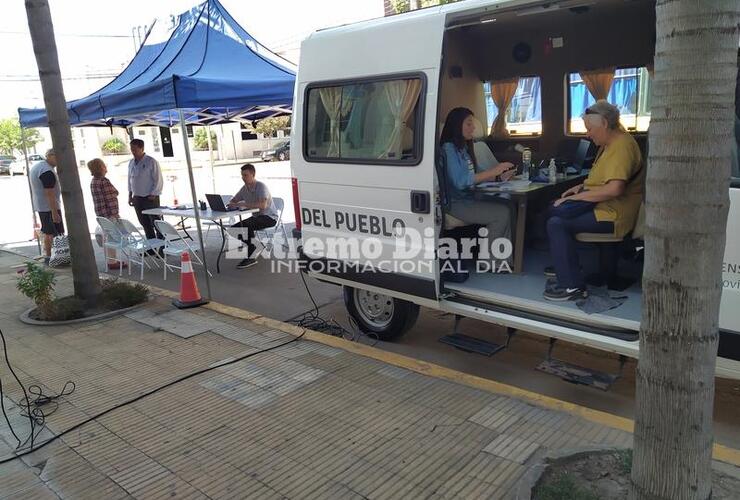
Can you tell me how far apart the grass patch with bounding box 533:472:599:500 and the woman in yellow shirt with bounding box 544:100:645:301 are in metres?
1.68

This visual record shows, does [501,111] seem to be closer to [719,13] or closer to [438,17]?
[438,17]

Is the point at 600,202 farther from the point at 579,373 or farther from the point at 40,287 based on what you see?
the point at 40,287

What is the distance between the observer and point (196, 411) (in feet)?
11.8

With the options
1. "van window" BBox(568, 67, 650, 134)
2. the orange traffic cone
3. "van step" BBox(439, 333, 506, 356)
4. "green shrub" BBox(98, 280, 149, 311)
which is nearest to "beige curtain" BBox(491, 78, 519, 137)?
"van window" BBox(568, 67, 650, 134)

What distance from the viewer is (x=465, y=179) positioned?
455cm

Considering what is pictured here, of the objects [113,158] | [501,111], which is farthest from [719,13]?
[113,158]

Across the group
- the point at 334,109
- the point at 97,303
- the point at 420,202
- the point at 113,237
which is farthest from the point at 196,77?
the point at 420,202

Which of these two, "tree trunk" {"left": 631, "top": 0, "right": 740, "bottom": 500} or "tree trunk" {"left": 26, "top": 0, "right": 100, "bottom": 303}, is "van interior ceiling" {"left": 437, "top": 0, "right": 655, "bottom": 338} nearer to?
"tree trunk" {"left": 631, "top": 0, "right": 740, "bottom": 500}

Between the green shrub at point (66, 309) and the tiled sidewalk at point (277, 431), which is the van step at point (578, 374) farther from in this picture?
the green shrub at point (66, 309)

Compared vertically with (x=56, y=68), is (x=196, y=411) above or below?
below

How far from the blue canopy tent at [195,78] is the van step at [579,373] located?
3.77 m

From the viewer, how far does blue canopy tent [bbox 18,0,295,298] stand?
5.91 m

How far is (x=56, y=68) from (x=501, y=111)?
4758 millimetres

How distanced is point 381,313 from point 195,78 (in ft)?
10.9
